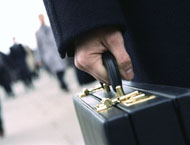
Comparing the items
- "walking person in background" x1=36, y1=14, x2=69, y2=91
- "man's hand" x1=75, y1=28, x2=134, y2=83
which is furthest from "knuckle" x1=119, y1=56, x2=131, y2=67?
"walking person in background" x1=36, y1=14, x2=69, y2=91

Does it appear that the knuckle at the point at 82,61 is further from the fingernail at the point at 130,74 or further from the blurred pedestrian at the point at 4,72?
the blurred pedestrian at the point at 4,72

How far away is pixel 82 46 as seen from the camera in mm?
997

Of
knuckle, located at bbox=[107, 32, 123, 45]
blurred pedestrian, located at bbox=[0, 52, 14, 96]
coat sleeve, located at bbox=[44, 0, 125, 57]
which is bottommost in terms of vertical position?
blurred pedestrian, located at bbox=[0, 52, 14, 96]

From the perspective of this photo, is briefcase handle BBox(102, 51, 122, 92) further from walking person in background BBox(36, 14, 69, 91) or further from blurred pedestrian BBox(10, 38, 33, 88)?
blurred pedestrian BBox(10, 38, 33, 88)

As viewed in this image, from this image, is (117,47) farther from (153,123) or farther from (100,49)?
(153,123)

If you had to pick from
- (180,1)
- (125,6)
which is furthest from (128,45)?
(180,1)

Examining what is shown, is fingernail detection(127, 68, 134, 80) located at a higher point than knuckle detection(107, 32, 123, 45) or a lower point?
lower

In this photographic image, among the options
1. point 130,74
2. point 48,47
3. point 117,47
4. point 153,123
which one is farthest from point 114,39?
point 48,47

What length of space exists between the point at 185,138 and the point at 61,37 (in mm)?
468

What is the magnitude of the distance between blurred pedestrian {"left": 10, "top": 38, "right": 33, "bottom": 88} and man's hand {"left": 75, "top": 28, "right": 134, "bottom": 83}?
9.44m

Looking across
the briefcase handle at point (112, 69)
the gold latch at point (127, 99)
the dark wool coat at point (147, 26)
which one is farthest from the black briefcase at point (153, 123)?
the dark wool coat at point (147, 26)

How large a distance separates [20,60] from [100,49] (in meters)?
11.6

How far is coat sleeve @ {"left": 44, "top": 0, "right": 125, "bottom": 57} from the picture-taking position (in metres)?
0.97

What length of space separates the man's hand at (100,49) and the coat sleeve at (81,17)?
3 centimetres
